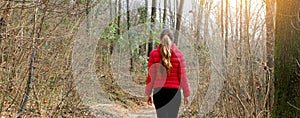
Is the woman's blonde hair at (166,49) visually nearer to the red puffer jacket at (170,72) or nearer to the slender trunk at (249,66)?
the red puffer jacket at (170,72)

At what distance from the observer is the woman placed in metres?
4.57

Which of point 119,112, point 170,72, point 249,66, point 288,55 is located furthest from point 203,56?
point 288,55

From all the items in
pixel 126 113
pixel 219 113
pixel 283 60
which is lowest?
pixel 126 113

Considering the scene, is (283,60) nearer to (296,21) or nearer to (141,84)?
(296,21)

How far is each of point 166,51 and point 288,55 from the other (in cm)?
156

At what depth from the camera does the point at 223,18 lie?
20.1 feet

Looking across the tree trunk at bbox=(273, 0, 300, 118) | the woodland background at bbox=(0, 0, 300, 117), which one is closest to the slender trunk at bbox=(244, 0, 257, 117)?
the woodland background at bbox=(0, 0, 300, 117)

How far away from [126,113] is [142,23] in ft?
10.1

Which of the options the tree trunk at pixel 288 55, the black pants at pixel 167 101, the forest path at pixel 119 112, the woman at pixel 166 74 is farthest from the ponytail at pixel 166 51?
the forest path at pixel 119 112

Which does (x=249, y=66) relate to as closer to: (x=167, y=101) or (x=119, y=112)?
(x=167, y=101)

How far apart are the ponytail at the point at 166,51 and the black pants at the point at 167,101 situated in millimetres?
295

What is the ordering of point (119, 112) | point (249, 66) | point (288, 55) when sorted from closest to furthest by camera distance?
point (288, 55), point (249, 66), point (119, 112)

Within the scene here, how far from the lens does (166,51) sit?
4555 mm

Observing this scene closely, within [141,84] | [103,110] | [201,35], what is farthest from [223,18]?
[141,84]
